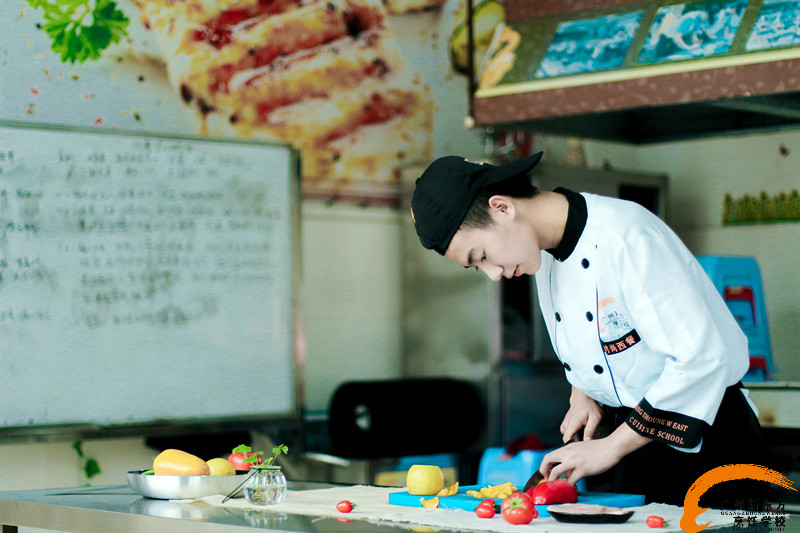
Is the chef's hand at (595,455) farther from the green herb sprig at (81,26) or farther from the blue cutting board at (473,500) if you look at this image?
the green herb sprig at (81,26)

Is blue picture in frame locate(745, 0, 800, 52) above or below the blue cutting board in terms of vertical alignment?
above

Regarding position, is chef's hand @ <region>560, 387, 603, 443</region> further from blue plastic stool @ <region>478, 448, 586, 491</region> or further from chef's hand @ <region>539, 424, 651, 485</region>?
blue plastic stool @ <region>478, 448, 586, 491</region>

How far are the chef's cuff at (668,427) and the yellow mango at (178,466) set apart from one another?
89 centimetres

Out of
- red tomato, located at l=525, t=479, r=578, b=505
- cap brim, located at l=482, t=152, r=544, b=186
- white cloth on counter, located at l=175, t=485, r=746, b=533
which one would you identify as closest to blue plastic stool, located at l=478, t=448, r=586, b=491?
white cloth on counter, located at l=175, t=485, r=746, b=533

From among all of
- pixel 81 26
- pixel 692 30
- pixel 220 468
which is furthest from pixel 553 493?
pixel 81 26

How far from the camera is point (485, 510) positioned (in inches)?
71.8

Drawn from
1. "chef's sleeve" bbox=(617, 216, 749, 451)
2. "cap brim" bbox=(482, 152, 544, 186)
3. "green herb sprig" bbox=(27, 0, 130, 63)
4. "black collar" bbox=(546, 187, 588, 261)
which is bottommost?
"chef's sleeve" bbox=(617, 216, 749, 451)

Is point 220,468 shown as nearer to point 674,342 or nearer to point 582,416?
point 582,416

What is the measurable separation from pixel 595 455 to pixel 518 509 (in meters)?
0.36

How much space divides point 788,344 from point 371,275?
1849 mm

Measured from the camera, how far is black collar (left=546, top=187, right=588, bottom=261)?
7.11 feet

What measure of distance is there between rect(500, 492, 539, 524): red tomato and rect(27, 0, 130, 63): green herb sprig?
2844 mm

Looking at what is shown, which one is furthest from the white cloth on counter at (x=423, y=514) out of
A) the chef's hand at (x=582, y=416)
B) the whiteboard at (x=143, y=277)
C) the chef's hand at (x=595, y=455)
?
the whiteboard at (x=143, y=277)

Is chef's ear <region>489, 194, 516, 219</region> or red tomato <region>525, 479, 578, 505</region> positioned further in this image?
chef's ear <region>489, 194, 516, 219</region>
